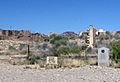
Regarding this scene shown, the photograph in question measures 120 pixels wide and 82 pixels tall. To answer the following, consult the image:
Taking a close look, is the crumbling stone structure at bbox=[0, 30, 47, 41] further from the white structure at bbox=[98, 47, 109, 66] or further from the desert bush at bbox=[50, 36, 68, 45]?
the white structure at bbox=[98, 47, 109, 66]

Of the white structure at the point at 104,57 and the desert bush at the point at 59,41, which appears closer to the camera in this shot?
the white structure at the point at 104,57

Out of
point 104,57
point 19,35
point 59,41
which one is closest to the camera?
point 104,57

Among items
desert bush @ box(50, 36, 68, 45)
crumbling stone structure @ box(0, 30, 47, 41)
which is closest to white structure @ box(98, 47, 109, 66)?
desert bush @ box(50, 36, 68, 45)

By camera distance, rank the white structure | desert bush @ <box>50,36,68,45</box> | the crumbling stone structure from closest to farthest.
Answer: the white structure < desert bush @ <box>50,36,68,45</box> < the crumbling stone structure

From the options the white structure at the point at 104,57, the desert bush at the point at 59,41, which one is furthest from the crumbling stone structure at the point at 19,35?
the white structure at the point at 104,57

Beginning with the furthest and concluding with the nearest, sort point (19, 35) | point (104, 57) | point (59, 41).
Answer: point (19, 35) < point (59, 41) < point (104, 57)

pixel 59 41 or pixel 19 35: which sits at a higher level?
pixel 19 35

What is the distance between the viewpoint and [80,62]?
30.1m

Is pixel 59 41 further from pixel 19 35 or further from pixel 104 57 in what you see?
pixel 19 35

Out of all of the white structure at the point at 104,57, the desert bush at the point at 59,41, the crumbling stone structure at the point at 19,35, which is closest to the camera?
the white structure at the point at 104,57

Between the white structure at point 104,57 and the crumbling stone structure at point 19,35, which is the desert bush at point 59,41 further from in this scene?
the white structure at point 104,57

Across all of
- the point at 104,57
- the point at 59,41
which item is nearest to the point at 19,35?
the point at 59,41

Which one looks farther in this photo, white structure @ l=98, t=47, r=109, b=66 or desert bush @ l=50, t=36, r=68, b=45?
desert bush @ l=50, t=36, r=68, b=45

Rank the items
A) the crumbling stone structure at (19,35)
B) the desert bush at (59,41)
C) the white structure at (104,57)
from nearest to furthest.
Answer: the white structure at (104,57) < the desert bush at (59,41) < the crumbling stone structure at (19,35)
